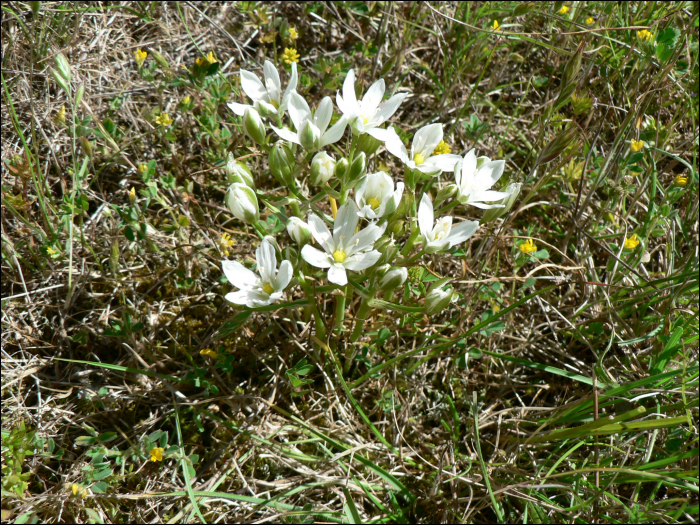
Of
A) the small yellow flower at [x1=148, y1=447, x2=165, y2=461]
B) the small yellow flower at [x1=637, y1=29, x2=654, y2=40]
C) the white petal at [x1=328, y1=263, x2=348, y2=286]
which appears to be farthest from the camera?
the small yellow flower at [x1=637, y1=29, x2=654, y2=40]

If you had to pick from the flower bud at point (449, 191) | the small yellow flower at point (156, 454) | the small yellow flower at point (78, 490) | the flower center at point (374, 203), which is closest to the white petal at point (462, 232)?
the flower bud at point (449, 191)

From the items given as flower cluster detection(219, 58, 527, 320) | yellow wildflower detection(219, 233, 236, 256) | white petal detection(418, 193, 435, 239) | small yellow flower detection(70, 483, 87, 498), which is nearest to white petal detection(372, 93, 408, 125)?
flower cluster detection(219, 58, 527, 320)

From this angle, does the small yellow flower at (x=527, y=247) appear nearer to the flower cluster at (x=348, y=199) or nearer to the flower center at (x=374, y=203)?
the flower cluster at (x=348, y=199)

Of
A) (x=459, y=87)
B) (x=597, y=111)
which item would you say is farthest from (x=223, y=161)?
(x=597, y=111)

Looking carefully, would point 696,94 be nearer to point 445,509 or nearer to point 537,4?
point 537,4

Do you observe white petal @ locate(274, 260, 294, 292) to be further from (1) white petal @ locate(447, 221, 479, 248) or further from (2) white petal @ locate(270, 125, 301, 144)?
(1) white petal @ locate(447, 221, 479, 248)

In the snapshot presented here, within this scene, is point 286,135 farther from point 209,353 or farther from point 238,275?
point 209,353
